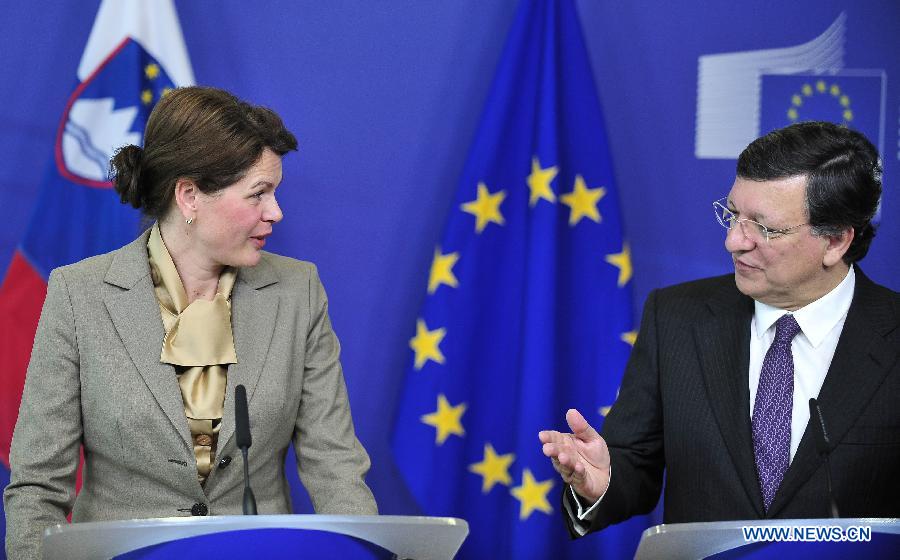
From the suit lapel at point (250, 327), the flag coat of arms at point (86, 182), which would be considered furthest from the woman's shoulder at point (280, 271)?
the flag coat of arms at point (86, 182)

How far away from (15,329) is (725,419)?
6.51 feet

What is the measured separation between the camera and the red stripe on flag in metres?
3.09

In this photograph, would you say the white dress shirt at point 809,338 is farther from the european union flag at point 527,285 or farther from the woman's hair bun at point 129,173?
the woman's hair bun at point 129,173

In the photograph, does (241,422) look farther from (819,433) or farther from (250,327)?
(819,433)

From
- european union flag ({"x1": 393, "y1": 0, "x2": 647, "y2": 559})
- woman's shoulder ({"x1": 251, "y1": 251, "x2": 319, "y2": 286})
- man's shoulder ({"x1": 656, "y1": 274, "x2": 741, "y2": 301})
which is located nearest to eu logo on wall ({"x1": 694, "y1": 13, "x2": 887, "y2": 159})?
european union flag ({"x1": 393, "y1": 0, "x2": 647, "y2": 559})

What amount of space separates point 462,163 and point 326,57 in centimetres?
53

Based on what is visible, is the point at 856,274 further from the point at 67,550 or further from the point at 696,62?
the point at 67,550

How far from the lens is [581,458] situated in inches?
85.4

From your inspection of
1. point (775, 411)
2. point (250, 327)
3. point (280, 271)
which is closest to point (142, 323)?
point (250, 327)

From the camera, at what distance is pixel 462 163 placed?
3424mm

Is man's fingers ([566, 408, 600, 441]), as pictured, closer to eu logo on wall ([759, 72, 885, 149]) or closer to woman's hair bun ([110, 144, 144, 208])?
woman's hair bun ([110, 144, 144, 208])

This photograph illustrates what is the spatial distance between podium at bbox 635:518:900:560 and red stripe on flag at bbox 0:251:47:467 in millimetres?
2150

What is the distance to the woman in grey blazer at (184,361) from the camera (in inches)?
90.0

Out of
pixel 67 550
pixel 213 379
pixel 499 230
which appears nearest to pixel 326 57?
pixel 499 230
